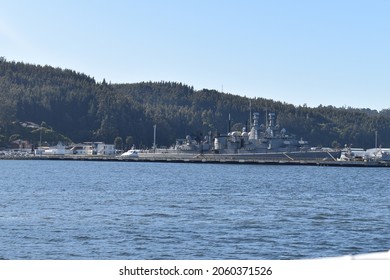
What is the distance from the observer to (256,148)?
458 ft

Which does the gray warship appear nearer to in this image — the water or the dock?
the dock

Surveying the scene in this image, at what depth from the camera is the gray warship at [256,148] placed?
138m

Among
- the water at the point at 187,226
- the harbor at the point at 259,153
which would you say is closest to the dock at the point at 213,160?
the harbor at the point at 259,153

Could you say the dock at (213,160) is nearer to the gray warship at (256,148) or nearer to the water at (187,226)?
the gray warship at (256,148)

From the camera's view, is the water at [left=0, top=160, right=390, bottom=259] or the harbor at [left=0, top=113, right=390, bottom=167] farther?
the harbor at [left=0, top=113, right=390, bottom=167]

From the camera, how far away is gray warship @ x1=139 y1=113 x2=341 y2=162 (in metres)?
138

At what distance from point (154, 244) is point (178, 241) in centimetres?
102

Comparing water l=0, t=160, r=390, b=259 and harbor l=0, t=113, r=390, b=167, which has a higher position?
harbor l=0, t=113, r=390, b=167

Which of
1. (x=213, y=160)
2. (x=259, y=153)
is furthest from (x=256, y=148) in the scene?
(x=213, y=160)

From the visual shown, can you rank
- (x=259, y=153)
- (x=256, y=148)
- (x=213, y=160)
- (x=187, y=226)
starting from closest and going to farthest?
(x=187, y=226), (x=259, y=153), (x=256, y=148), (x=213, y=160)

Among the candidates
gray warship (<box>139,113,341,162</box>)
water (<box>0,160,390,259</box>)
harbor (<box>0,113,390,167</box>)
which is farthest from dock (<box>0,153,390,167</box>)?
water (<box>0,160,390,259</box>)

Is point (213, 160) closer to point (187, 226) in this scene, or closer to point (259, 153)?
point (259, 153)

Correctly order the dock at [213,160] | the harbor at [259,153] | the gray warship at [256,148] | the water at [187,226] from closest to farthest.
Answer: the water at [187,226], the dock at [213,160], the harbor at [259,153], the gray warship at [256,148]

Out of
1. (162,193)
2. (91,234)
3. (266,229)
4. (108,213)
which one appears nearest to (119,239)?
(91,234)
